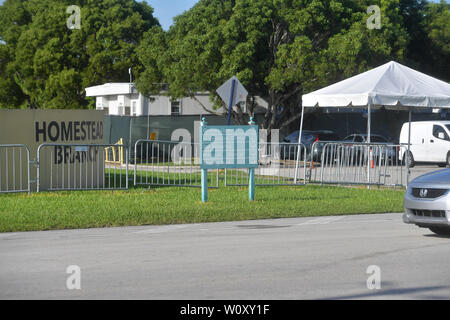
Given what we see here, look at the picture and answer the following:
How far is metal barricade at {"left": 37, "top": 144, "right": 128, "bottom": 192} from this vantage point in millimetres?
16984

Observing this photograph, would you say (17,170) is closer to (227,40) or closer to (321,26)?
(227,40)

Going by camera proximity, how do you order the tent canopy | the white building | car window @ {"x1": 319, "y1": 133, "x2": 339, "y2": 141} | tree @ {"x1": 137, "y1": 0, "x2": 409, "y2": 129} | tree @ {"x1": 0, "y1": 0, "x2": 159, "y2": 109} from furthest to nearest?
1. tree @ {"x1": 0, "y1": 0, "x2": 159, "y2": 109}
2. the white building
3. car window @ {"x1": 319, "y1": 133, "x2": 339, "y2": 141}
4. tree @ {"x1": 137, "y1": 0, "x2": 409, "y2": 129}
5. the tent canopy

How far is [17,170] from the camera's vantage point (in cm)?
1661

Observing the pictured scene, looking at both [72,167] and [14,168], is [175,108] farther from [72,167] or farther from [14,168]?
[14,168]

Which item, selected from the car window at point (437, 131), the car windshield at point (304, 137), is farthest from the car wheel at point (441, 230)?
the car windshield at point (304, 137)

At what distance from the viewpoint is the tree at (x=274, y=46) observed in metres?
30.6

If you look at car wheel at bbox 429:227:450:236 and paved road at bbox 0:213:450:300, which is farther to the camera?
car wheel at bbox 429:227:450:236

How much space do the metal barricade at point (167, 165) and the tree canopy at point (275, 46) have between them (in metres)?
11.0

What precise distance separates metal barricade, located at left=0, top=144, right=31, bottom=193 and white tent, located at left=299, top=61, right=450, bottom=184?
7.53 meters

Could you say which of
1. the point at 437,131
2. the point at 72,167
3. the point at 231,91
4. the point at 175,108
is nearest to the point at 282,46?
the point at 437,131

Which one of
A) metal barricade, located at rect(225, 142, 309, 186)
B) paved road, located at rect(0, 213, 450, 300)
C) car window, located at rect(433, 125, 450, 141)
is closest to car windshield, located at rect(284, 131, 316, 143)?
car window, located at rect(433, 125, 450, 141)

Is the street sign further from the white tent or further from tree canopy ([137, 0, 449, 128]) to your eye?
tree canopy ([137, 0, 449, 128])

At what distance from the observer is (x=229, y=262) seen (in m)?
8.48
